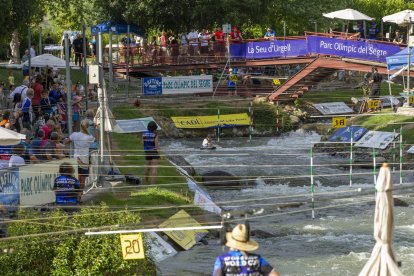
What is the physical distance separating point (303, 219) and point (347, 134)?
1238cm

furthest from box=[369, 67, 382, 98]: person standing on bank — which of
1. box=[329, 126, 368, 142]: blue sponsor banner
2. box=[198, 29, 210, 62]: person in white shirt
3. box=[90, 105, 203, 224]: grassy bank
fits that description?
box=[90, 105, 203, 224]: grassy bank

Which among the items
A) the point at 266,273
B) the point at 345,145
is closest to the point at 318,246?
the point at 266,273

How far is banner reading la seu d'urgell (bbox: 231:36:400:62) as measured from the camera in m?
43.9

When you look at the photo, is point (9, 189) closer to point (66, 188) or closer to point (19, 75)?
point (66, 188)

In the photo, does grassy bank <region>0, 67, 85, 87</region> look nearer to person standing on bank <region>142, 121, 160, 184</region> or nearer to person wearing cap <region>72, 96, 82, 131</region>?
person wearing cap <region>72, 96, 82, 131</region>

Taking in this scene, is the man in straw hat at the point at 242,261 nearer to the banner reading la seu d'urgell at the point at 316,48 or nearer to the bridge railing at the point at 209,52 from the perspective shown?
the banner reading la seu d'urgell at the point at 316,48

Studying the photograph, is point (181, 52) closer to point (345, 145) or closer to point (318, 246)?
point (345, 145)

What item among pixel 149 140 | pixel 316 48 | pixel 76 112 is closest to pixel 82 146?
pixel 149 140

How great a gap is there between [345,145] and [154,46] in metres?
12.1

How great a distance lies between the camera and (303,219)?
2923cm

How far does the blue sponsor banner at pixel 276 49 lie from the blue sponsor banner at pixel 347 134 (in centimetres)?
585

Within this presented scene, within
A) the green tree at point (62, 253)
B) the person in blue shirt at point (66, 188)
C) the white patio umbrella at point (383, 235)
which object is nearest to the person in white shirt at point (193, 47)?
the person in blue shirt at point (66, 188)

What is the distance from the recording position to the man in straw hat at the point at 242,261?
41.2ft

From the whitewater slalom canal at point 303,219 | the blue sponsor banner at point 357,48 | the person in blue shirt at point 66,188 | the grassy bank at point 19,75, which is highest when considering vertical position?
the blue sponsor banner at point 357,48
